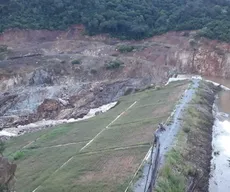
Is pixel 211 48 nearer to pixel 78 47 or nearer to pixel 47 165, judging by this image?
pixel 78 47

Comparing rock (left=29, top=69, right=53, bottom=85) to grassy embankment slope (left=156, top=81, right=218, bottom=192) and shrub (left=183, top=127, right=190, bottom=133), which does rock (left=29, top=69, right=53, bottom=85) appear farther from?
shrub (left=183, top=127, right=190, bottom=133)

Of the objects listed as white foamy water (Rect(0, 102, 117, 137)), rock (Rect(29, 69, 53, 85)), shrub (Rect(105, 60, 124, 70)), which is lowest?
white foamy water (Rect(0, 102, 117, 137))

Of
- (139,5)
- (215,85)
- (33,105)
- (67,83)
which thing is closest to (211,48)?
(215,85)

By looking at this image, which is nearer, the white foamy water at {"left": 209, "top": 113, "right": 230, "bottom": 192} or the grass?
the grass

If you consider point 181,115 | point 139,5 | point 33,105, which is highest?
point 139,5

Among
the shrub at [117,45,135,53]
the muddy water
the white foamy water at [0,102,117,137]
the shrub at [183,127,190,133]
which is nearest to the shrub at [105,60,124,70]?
the shrub at [117,45,135,53]

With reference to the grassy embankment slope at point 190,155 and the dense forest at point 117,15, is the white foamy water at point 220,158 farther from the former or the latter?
the dense forest at point 117,15
